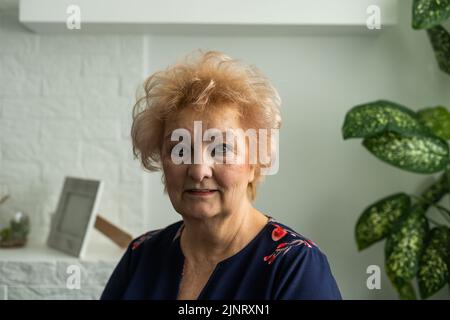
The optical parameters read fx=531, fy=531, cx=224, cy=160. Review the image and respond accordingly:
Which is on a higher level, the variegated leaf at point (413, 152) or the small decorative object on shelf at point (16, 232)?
the variegated leaf at point (413, 152)

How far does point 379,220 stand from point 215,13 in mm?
862

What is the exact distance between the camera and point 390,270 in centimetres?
161

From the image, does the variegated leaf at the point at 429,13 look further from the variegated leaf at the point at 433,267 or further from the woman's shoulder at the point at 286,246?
the woman's shoulder at the point at 286,246

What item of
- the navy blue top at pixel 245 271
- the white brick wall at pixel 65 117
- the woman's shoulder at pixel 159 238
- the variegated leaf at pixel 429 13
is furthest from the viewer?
the white brick wall at pixel 65 117

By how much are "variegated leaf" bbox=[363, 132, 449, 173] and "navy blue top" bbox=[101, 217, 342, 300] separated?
80cm

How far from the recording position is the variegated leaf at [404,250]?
1.59 m

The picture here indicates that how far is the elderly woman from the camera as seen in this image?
85 cm

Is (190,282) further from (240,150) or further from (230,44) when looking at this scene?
(230,44)

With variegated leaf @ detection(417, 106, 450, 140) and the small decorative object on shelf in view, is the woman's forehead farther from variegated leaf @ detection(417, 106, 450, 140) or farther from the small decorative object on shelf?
the small decorative object on shelf

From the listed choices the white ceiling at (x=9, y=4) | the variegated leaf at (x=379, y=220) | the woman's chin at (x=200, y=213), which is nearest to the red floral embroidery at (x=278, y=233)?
the woman's chin at (x=200, y=213)

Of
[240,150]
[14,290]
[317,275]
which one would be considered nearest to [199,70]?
[240,150]

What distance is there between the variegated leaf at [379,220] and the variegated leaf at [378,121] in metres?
0.25

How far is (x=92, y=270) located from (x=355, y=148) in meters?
1.01

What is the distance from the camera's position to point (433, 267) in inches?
63.7
